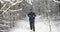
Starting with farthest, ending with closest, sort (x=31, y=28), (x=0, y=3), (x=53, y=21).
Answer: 1. (x=53, y=21)
2. (x=0, y=3)
3. (x=31, y=28)

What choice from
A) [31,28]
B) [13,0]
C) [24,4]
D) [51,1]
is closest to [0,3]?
[13,0]

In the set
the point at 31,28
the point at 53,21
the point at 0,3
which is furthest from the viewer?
the point at 53,21

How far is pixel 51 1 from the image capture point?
5012 millimetres

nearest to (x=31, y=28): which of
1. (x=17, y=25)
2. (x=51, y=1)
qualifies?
(x=17, y=25)

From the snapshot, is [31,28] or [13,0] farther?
[13,0]

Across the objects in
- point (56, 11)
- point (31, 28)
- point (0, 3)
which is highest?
point (0, 3)

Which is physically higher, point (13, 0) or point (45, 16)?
point (13, 0)

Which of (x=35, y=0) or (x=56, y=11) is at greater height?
(x=35, y=0)

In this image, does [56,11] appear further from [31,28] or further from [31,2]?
[31,28]

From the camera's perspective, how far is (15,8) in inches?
184

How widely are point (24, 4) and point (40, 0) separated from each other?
1.50 ft

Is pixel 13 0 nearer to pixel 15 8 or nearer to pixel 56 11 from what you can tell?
pixel 15 8

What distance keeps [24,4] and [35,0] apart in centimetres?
32

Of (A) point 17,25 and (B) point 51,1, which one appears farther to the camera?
(B) point 51,1
